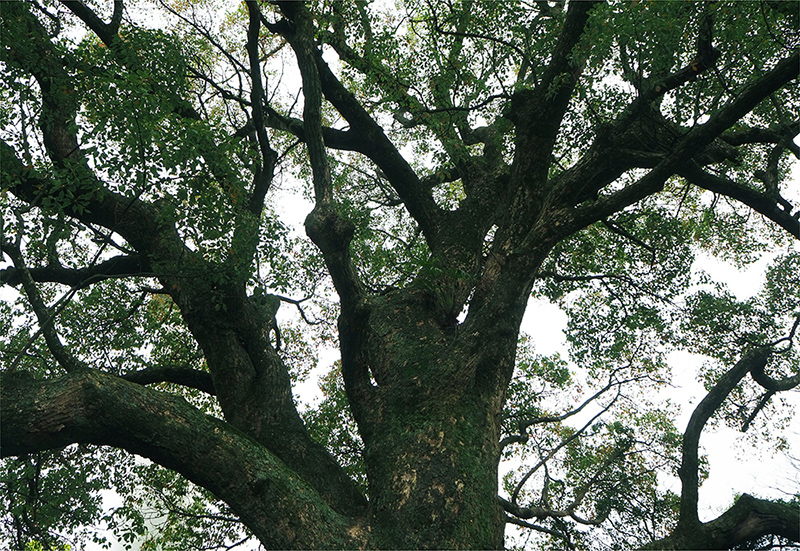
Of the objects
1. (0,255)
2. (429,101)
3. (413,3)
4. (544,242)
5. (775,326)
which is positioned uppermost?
(413,3)

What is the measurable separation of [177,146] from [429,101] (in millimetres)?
4754

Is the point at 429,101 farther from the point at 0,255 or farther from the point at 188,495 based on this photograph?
the point at 188,495

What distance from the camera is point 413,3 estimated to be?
348 inches

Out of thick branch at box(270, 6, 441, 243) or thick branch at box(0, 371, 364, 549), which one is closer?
thick branch at box(0, 371, 364, 549)

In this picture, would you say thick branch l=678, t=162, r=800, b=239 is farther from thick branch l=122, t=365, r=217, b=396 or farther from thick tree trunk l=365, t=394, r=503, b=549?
thick branch l=122, t=365, r=217, b=396

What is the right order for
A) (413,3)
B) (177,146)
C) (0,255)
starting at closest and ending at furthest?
(0,255) → (177,146) → (413,3)

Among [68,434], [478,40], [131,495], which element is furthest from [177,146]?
[131,495]

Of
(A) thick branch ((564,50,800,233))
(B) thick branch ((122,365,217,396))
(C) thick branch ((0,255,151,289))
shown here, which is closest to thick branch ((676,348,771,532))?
(A) thick branch ((564,50,800,233))

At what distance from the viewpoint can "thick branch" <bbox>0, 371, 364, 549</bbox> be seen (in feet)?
13.5

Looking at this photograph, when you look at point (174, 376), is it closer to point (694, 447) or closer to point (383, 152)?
point (383, 152)

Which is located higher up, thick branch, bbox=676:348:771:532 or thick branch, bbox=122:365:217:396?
thick branch, bbox=122:365:217:396

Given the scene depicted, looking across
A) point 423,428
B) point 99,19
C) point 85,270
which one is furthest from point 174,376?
point 99,19

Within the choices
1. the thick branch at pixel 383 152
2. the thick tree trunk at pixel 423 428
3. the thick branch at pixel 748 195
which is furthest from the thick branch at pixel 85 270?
the thick branch at pixel 748 195

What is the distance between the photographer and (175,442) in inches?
171
